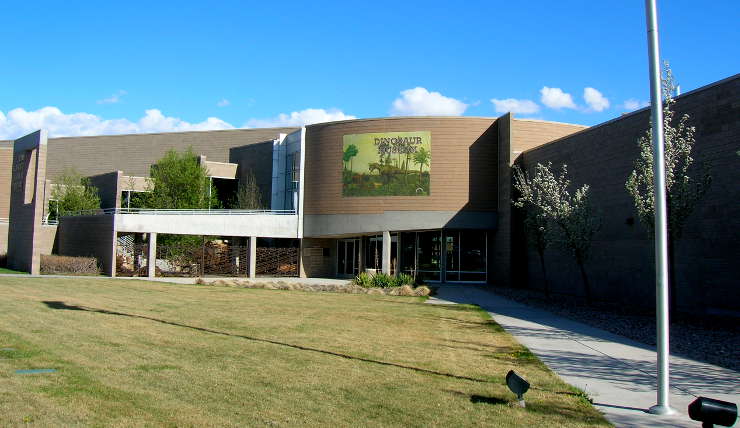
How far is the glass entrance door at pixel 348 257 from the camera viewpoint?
43.0 metres

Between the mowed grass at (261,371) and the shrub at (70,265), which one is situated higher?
the shrub at (70,265)

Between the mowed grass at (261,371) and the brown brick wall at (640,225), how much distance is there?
8.73 metres

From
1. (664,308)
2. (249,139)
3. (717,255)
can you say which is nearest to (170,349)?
(664,308)

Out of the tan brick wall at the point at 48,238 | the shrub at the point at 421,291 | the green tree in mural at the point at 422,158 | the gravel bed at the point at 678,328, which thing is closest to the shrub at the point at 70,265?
the tan brick wall at the point at 48,238

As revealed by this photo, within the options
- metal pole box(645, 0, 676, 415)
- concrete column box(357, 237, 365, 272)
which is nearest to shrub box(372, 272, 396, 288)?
concrete column box(357, 237, 365, 272)

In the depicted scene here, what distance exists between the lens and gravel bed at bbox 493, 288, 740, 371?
12.5m

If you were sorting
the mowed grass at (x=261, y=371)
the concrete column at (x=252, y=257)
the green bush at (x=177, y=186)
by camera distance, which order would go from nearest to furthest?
the mowed grass at (x=261, y=371) → the concrete column at (x=252, y=257) → the green bush at (x=177, y=186)

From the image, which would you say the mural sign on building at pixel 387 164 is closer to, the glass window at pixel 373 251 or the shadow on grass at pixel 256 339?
the glass window at pixel 373 251

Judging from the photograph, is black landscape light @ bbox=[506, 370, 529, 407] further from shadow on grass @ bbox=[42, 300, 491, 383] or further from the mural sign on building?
the mural sign on building

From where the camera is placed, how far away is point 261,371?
9234mm

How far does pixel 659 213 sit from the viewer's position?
7.86 meters

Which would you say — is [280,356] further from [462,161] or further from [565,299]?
Answer: [462,161]

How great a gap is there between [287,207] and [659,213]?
4013 centimetres

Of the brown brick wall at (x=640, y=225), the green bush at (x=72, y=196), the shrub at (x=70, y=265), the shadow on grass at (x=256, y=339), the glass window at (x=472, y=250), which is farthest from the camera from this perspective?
the green bush at (x=72, y=196)
